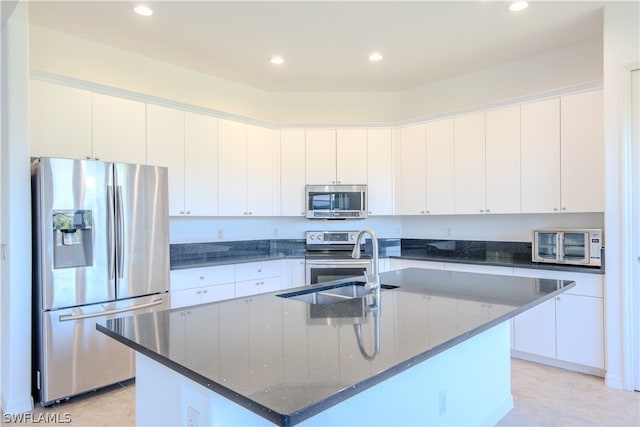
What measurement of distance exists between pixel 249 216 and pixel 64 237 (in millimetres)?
2054

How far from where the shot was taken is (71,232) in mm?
2785

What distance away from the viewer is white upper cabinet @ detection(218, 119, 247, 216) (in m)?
4.18

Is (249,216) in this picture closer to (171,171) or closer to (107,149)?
(171,171)

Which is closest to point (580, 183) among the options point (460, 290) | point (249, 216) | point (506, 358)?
point (506, 358)

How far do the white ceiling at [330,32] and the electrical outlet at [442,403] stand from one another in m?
2.55

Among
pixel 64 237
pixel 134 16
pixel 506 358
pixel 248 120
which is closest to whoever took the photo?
pixel 506 358

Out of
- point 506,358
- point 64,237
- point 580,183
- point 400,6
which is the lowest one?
point 506,358

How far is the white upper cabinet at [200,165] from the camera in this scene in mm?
3900

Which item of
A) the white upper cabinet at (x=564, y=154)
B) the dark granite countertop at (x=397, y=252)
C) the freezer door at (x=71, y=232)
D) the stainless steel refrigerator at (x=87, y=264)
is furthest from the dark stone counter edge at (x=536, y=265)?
the freezer door at (x=71, y=232)

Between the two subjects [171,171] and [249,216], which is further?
[249,216]

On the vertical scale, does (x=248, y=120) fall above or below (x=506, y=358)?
above

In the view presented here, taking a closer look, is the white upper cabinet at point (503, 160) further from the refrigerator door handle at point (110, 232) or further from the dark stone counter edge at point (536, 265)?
the refrigerator door handle at point (110, 232)

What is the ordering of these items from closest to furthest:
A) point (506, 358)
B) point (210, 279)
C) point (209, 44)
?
point (506, 358), point (209, 44), point (210, 279)

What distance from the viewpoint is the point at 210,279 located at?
3791mm
